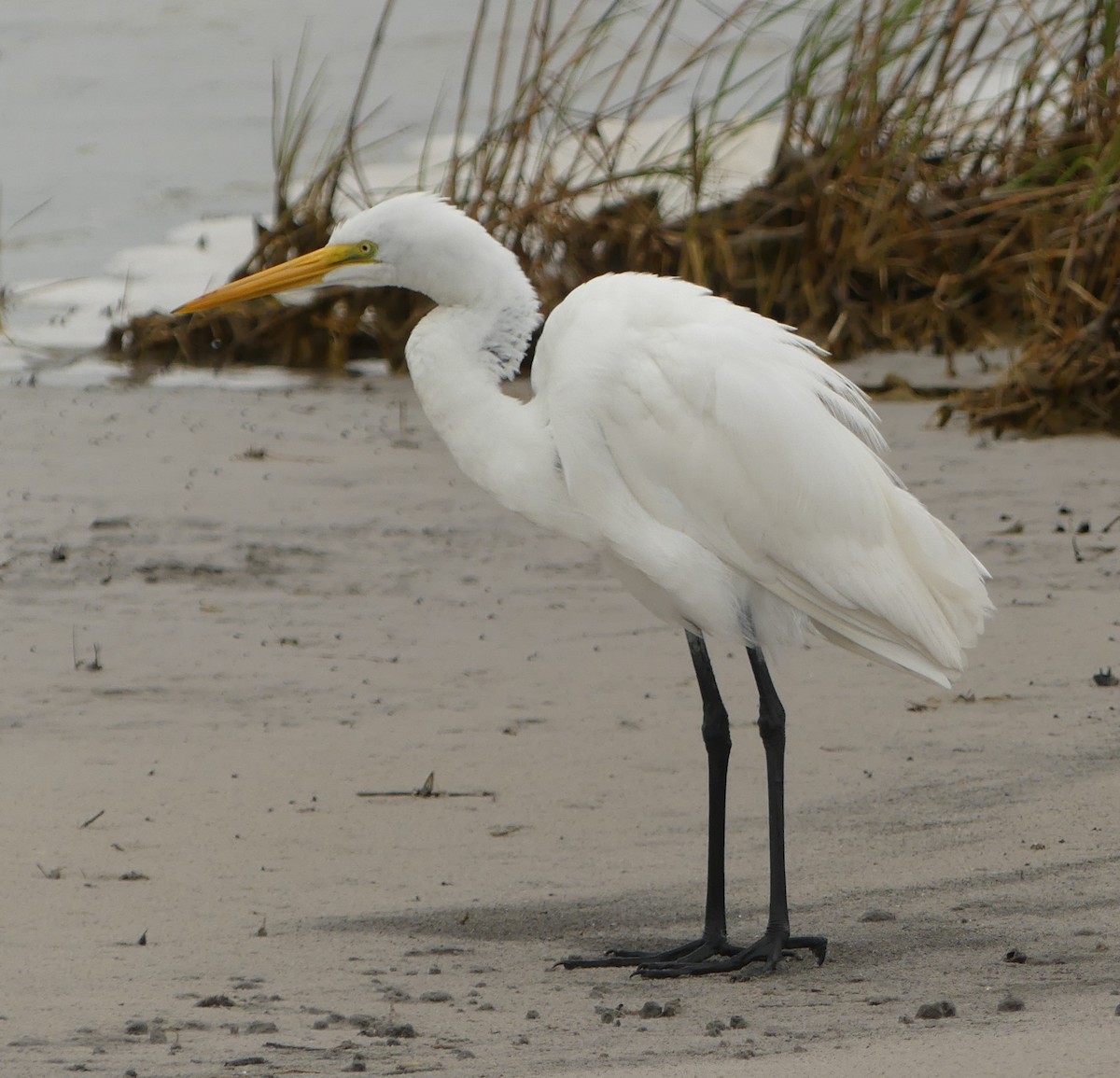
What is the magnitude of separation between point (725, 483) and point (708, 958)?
3.03ft

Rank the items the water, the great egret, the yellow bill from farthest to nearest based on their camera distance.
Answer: the water, the yellow bill, the great egret

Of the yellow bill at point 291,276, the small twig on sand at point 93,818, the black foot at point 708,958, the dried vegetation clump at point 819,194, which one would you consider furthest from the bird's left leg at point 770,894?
the dried vegetation clump at point 819,194

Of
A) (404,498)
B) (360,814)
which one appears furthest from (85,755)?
(404,498)

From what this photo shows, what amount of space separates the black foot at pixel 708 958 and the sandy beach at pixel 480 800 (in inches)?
1.3

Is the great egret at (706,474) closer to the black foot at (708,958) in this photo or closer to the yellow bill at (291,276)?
the black foot at (708,958)

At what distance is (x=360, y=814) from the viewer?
4328mm

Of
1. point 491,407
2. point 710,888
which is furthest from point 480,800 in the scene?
point 491,407

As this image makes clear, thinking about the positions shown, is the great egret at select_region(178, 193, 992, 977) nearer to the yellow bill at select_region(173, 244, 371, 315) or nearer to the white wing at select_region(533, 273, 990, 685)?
the white wing at select_region(533, 273, 990, 685)

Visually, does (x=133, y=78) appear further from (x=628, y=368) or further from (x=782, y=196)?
(x=628, y=368)

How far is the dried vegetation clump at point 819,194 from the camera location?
8305mm

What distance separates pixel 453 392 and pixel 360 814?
3.44 feet

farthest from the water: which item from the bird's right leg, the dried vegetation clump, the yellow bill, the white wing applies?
the bird's right leg

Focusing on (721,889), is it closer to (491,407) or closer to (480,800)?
(480,800)

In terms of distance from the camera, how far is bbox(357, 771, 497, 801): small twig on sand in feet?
14.5
